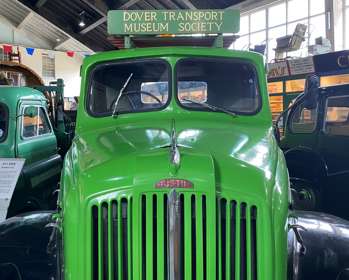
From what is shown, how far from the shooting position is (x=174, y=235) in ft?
7.07

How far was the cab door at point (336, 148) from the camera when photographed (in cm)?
550

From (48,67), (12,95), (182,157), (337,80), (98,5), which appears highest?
(98,5)

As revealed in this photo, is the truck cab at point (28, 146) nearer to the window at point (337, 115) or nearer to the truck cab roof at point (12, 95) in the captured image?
the truck cab roof at point (12, 95)

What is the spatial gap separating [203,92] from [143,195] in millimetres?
1599

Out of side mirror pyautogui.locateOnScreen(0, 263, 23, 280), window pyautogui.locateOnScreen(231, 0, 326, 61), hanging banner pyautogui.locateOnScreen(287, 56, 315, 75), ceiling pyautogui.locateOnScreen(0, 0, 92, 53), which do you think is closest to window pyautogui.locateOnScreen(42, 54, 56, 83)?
ceiling pyautogui.locateOnScreen(0, 0, 92, 53)

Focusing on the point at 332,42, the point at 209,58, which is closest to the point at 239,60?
the point at 209,58

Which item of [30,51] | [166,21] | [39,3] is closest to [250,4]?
[39,3]

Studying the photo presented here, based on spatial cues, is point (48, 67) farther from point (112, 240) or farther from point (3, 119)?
point (112, 240)

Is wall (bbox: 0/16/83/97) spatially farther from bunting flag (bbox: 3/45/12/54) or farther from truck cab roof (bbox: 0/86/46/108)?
truck cab roof (bbox: 0/86/46/108)

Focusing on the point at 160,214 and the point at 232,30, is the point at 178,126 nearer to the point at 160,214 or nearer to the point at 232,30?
the point at 160,214

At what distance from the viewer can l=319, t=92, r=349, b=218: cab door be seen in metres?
5.50

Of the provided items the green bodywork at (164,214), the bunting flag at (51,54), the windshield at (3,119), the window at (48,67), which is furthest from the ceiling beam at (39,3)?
the green bodywork at (164,214)

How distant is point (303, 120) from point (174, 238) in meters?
4.82

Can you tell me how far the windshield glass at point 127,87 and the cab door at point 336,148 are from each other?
9.74 ft
